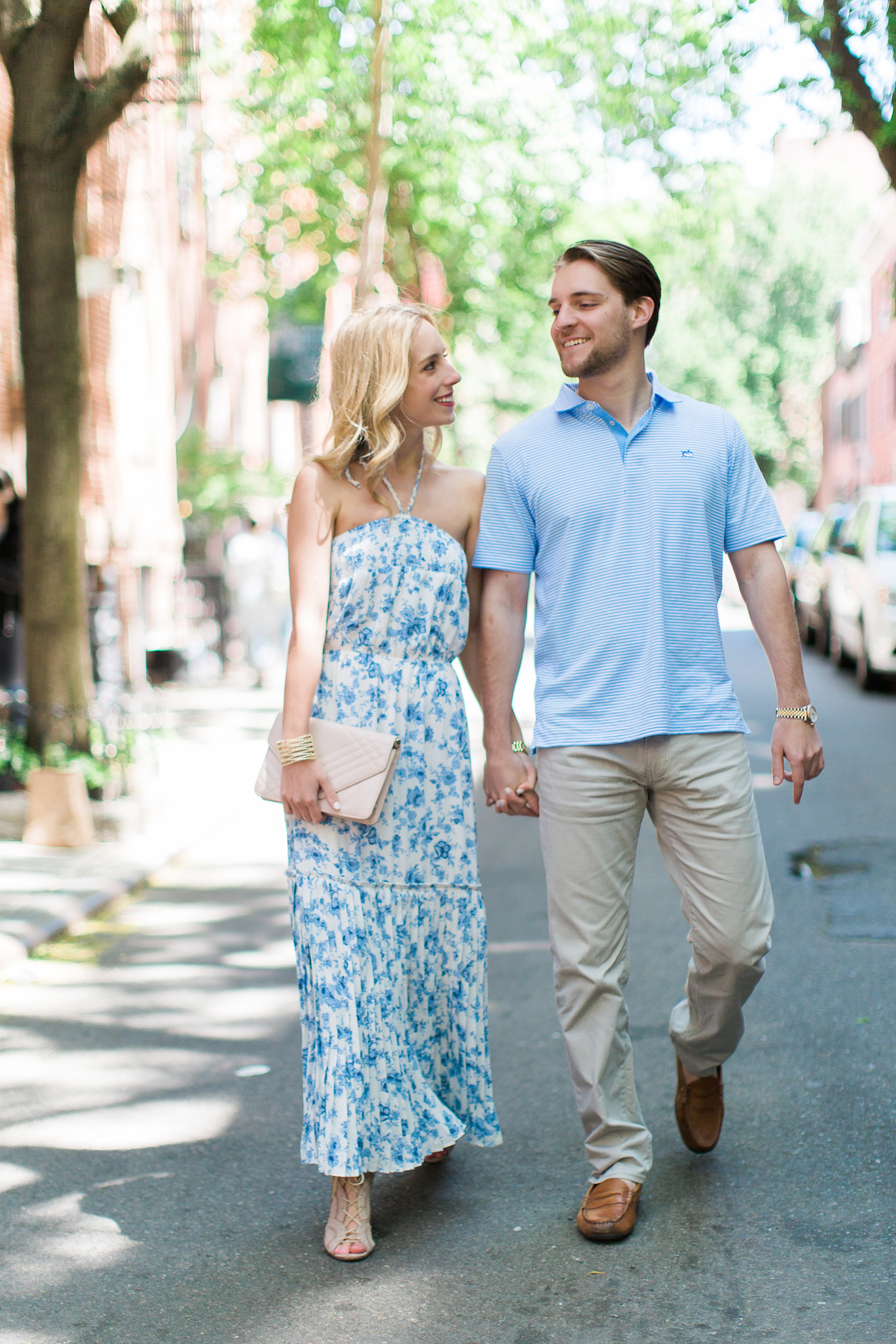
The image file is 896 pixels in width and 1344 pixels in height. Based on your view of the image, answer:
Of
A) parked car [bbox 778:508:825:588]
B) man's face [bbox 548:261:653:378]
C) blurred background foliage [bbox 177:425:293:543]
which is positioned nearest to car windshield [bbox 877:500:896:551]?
blurred background foliage [bbox 177:425:293:543]

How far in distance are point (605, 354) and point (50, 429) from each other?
6743mm

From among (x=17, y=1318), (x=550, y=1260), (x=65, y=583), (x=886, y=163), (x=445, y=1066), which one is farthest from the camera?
(x=886, y=163)

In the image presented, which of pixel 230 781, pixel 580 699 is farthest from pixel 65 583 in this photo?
pixel 580 699

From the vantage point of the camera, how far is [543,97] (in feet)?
66.9

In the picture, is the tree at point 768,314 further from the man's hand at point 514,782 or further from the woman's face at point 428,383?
the man's hand at point 514,782

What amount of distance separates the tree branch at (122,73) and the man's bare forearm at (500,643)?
6722 millimetres

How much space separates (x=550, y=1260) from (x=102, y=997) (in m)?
2.84

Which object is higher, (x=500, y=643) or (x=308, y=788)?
(x=500, y=643)

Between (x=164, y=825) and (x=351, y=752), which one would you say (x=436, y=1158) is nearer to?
(x=351, y=752)

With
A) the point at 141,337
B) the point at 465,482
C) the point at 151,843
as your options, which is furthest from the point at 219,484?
the point at 465,482

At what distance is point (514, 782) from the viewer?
3576 mm

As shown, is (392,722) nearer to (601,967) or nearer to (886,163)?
(601,967)

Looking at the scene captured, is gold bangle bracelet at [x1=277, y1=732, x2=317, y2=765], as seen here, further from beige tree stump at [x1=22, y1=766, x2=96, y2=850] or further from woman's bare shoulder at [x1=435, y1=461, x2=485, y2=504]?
beige tree stump at [x1=22, y1=766, x2=96, y2=850]

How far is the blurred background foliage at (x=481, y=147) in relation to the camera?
1547 centimetres
